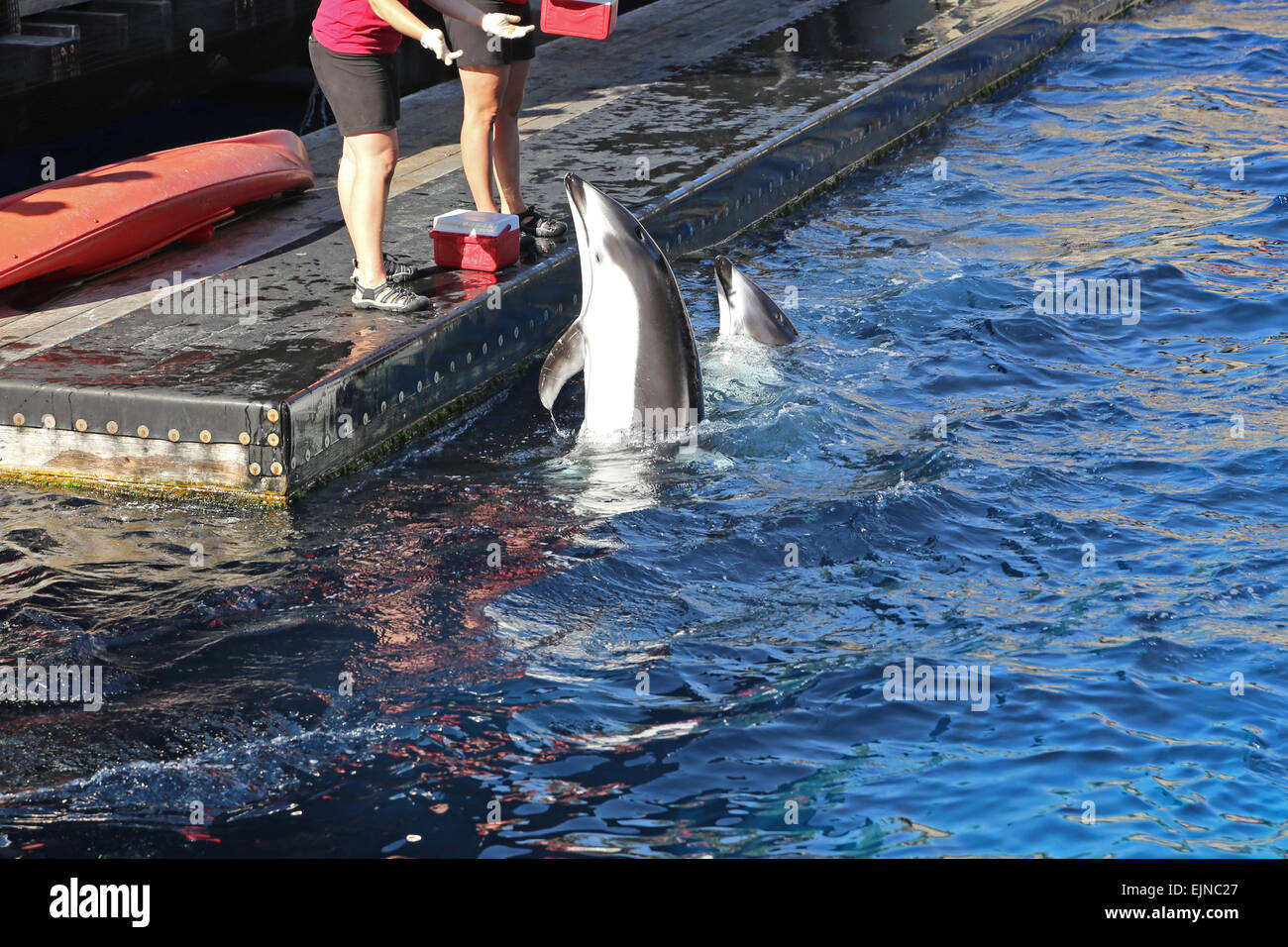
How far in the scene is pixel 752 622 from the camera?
5254 mm

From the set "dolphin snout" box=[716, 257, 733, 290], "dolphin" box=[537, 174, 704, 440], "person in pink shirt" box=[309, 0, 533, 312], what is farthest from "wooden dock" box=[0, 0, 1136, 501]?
"dolphin snout" box=[716, 257, 733, 290]

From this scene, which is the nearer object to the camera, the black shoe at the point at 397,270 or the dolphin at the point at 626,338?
the dolphin at the point at 626,338

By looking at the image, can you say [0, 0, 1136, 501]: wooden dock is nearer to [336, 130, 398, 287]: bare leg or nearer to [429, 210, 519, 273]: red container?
[429, 210, 519, 273]: red container

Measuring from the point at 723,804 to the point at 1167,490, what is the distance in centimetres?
302

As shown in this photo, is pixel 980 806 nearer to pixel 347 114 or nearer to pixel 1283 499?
pixel 1283 499

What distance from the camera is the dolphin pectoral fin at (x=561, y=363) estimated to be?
21.4 ft

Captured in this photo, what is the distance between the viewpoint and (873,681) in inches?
192

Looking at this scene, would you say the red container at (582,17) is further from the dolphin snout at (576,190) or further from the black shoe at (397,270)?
the black shoe at (397,270)

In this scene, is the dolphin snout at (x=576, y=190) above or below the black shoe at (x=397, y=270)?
above

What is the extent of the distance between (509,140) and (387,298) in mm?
1321

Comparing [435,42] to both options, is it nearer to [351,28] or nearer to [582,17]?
[351,28]

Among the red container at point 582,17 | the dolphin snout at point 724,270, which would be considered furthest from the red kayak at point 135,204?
the dolphin snout at point 724,270
